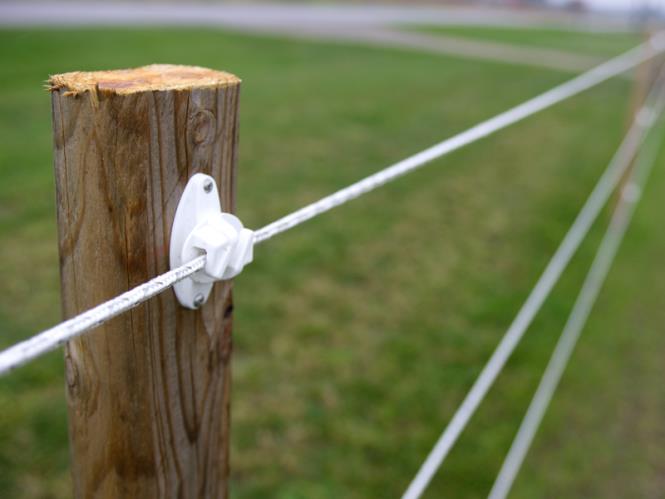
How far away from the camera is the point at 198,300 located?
72cm

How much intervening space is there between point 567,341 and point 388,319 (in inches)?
30.8

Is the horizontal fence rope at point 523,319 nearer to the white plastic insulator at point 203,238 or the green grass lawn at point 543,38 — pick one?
the white plastic insulator at point 203,238

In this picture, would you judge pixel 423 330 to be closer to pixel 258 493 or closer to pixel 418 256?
pixel 418 256

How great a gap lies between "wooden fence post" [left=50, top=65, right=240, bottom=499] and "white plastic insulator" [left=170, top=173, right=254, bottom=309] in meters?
0.01

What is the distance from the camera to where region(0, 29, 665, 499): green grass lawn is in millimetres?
2107

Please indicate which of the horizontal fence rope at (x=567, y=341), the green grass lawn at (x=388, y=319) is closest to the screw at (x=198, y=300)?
the green grass lawn at (x=388, y=319)

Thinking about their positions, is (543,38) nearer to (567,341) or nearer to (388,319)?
(567,341)

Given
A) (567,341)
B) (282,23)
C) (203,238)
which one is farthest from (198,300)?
(282,23)

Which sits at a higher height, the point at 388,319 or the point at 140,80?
the point at 140,80

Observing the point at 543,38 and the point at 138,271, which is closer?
the point at 138,271

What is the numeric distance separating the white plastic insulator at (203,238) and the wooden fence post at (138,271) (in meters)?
0.01

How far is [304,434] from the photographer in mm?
2172

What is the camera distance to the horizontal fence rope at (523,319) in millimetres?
1360

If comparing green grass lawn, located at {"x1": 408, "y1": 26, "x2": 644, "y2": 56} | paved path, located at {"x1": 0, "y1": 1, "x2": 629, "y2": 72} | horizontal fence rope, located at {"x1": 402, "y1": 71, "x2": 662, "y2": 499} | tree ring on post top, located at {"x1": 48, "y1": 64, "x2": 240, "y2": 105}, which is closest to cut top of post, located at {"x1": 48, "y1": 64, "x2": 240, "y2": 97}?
tree ring on post top, located at {"x1": 48, "y1": 64, "x2": 240, "y2": 105}
